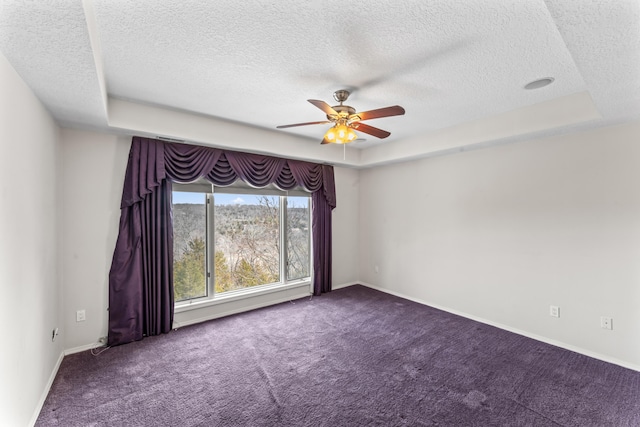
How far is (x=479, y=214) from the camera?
367 centimetres

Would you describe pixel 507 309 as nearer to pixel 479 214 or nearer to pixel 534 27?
pixel 479 214

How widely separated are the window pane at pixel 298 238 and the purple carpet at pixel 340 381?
4.28 ft

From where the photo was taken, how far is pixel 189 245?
3615 millimetres

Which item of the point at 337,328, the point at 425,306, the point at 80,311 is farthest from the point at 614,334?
the point at 80,311

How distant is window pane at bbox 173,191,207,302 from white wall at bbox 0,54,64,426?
1175 millimetres

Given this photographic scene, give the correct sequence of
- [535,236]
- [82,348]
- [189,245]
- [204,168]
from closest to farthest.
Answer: [82,348] → [535,236] → [204,168] → [189,245]

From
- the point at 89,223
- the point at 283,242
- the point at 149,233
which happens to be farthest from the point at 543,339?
the point at 89,223

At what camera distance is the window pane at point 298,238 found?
4578 millimetres

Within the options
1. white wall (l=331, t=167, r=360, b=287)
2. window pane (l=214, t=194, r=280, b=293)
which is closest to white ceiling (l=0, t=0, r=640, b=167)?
window pane (l=214, t=194, r=280, b=293)

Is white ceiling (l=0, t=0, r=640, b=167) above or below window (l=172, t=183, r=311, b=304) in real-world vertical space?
above

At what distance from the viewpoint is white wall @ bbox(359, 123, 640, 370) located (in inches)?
104

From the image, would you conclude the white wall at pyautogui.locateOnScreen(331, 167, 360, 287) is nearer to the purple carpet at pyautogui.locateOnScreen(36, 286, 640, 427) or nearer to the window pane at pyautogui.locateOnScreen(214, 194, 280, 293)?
the window pane at pyautogui.locateOnScreen(214, 194, 280, 293)

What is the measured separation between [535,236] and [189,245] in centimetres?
424

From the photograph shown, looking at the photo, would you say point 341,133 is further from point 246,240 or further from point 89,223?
point 89,223
